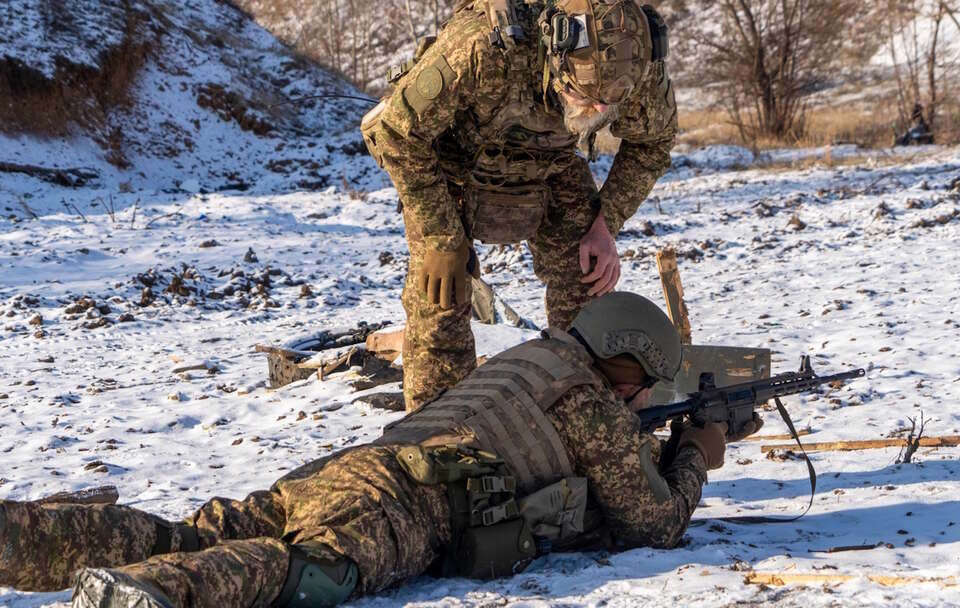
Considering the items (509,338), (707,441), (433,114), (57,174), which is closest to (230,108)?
(57,174)

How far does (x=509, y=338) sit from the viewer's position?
6.01 metres

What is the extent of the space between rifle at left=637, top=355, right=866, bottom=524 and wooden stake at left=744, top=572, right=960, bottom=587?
88 centimetres

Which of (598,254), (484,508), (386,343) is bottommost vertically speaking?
(484,508)

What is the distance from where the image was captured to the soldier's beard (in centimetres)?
330

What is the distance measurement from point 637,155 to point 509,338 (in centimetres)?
221

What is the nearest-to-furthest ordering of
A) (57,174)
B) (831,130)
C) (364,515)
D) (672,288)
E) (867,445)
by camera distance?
1. (364,515)
2. (867,445)
3. (672,288)
4. (57,174)
5. (831,130)

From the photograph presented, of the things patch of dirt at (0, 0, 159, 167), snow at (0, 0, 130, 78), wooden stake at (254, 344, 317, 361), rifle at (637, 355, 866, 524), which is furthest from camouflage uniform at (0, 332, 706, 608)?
snow at (0, 0, 130, 78)

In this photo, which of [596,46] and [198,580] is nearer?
[198,580]

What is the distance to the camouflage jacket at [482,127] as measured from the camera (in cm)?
343

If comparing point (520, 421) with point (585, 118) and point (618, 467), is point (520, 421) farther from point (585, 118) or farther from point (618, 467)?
point (585, 118)

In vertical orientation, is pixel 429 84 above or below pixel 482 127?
above

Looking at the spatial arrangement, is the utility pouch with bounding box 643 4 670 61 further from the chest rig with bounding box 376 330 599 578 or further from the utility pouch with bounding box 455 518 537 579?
the utility pouch with bounding box 455 518 537 579

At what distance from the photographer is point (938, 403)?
4660 millimetres

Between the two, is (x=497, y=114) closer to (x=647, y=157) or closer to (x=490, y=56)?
(x=490, y=56)
